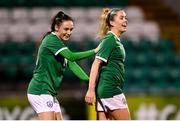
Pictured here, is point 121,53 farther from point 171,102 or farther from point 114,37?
point 171,102

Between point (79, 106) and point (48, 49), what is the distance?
3.67 metres

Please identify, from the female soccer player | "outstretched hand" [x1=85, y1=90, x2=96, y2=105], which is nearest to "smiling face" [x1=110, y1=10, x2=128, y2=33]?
the female soccer player

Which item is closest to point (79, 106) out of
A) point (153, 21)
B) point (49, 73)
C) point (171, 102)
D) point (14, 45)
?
point (171, 102)

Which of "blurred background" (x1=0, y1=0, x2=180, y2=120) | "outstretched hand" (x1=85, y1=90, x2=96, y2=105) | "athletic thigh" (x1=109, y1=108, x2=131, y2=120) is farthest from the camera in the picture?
"blurred background" (x1=0, y1=0, x2=180, y2=120)

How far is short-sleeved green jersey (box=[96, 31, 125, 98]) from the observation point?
4656 mm

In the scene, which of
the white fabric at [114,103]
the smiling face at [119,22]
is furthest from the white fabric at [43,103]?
the smiling face at [119,22]

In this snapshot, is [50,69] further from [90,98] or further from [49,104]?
[90,98]

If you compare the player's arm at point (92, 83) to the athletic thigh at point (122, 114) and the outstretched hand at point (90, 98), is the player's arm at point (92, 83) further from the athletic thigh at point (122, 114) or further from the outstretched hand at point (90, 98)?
the athletic thigh at point (122, 114)

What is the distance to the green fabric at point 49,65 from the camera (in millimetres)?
4664

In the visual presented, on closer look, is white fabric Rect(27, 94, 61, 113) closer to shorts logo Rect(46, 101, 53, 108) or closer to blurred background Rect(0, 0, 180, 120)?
shorts logo Rect(46, 101, 53, 108)

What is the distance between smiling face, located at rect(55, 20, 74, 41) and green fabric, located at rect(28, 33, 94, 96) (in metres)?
0.06

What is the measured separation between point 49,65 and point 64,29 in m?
0.35

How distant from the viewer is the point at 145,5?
13.2 meters

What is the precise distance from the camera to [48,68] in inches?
184
